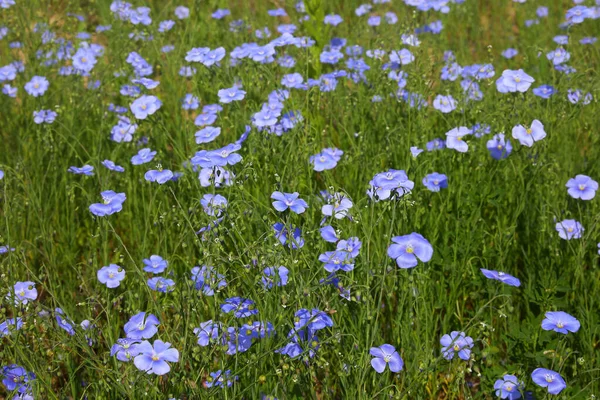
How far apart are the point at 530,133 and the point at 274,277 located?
4.33ft

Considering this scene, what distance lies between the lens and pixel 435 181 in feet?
9.04

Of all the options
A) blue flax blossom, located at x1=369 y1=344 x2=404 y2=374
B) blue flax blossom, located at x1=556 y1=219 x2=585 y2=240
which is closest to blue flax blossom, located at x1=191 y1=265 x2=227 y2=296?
blue flax blossom, located at x1=369 y1=344 x2=404 y2=374

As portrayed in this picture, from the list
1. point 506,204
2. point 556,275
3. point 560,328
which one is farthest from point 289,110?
point 560,328

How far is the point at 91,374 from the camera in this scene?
232 centimetres

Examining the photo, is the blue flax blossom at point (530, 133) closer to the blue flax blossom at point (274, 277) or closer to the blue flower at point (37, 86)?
the blue flax blossom at point (274, 277)

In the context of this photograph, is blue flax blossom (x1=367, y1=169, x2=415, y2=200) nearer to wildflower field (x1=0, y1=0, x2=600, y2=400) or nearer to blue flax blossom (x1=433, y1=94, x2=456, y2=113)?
wildflower field (x1=0, y1=0, x2=600, y2=400)

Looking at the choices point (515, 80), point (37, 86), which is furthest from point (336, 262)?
point (37, 86)

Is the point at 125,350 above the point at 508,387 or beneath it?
above

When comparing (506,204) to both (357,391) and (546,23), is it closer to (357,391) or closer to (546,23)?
(357,391)

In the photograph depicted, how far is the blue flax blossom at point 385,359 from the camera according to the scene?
2.05 m

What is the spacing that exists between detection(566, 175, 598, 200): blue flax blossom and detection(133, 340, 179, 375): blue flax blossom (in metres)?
1.79

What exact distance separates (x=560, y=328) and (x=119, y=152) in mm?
2190

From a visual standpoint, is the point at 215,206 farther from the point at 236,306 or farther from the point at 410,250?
the point at 410,250

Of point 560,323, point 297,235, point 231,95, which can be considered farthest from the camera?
point 231,95
